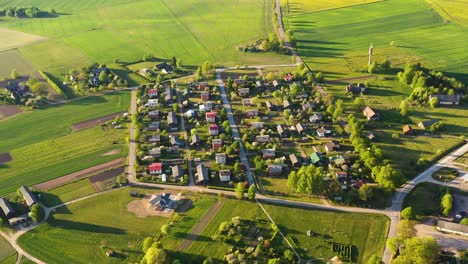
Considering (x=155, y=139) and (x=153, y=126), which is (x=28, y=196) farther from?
(x=153, y=126)

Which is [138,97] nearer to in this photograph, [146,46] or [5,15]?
[146,46]

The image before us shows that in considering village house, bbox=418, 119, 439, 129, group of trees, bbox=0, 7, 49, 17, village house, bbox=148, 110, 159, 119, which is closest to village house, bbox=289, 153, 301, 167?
village house, bbox=418, 119, 439, 129

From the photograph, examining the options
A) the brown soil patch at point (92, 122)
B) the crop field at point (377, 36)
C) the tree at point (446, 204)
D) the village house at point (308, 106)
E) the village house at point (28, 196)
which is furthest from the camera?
the crop field at point (377, 36)

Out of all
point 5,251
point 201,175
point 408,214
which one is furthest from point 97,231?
point 408,214

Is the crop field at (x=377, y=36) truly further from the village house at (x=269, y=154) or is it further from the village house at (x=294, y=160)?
the village house at (x=269, y=154)

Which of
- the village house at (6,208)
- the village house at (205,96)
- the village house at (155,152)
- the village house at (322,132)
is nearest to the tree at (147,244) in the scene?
the village house at (155,152)

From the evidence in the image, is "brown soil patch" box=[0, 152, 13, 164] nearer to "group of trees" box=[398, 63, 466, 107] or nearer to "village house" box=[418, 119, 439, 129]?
"village house" box=[418, 119, 439, 129]
